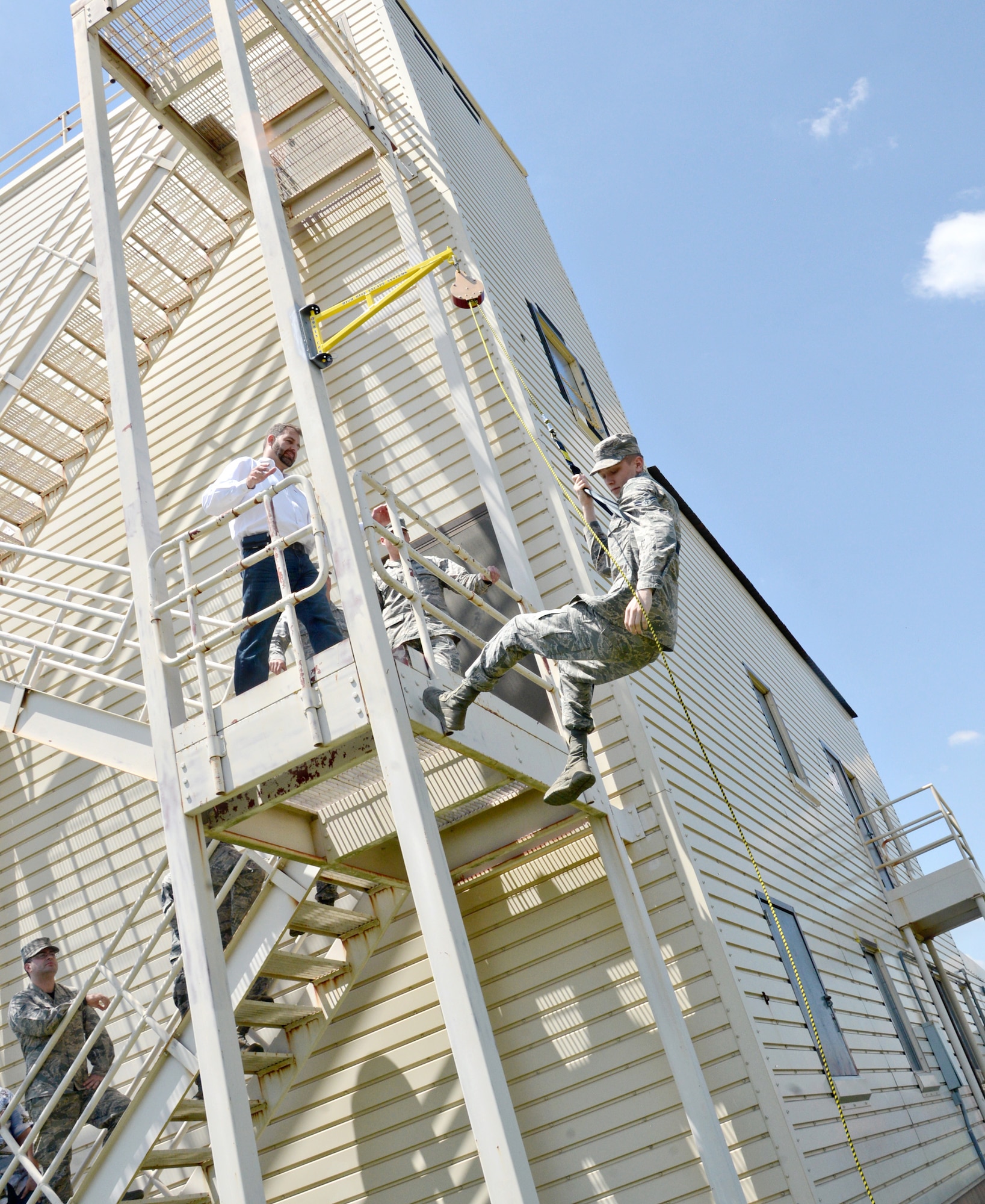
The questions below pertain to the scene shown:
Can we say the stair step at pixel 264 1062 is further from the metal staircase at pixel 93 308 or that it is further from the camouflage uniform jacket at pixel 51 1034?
the metal staircase at pixel 93 308

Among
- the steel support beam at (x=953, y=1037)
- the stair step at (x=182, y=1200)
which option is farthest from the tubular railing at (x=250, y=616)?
the steel support beam at (x=953, y=1037)

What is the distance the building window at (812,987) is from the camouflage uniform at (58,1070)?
5.18m

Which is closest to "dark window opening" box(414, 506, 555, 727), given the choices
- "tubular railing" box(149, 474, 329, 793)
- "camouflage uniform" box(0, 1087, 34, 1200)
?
"tubular railing" box(149, 474, 329, 793)

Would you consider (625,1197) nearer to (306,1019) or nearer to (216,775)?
(306,1019)

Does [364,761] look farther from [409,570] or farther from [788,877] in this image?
[788,877]

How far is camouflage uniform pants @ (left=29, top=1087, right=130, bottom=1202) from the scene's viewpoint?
22.2 ft

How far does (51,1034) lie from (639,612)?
5.13 metres

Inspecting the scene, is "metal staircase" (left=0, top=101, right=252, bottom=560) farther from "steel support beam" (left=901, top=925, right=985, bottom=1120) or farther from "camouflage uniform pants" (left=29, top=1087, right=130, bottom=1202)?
"steel support beam" (left=901, top=925, right=985, bottom=1120)

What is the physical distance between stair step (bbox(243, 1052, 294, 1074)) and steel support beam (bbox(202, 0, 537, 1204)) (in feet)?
7.25

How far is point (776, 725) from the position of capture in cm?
1449

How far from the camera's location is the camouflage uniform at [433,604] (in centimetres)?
680

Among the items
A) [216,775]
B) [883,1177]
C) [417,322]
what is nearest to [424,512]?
[417,322]

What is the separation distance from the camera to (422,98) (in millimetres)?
10406

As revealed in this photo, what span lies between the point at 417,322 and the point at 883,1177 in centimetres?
852
